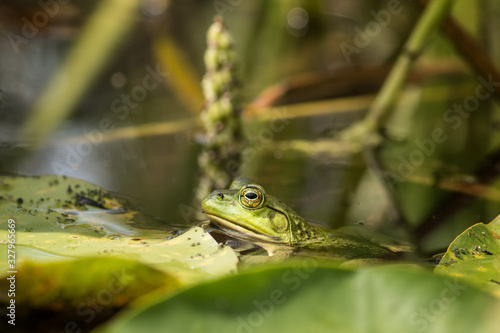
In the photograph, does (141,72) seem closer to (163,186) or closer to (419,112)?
(163,186)

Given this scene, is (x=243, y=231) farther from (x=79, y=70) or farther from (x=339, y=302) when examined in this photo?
(x=79, y=70)

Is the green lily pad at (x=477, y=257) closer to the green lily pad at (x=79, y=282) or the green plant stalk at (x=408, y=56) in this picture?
the green lily pad at (x=79, y=282)

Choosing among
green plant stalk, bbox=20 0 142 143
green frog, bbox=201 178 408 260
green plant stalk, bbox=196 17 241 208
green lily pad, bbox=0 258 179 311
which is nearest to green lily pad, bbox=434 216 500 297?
green frog, bbox=201 178 408 260

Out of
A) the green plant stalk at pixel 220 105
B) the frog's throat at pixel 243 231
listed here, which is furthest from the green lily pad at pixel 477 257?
the green plant stalk at pixel 220 105

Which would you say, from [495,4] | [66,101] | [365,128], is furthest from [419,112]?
[66,101]

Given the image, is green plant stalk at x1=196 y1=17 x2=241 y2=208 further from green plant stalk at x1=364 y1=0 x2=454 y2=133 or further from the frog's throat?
green plant stalk at x1=364 y1=0 x2=454 y2=133
